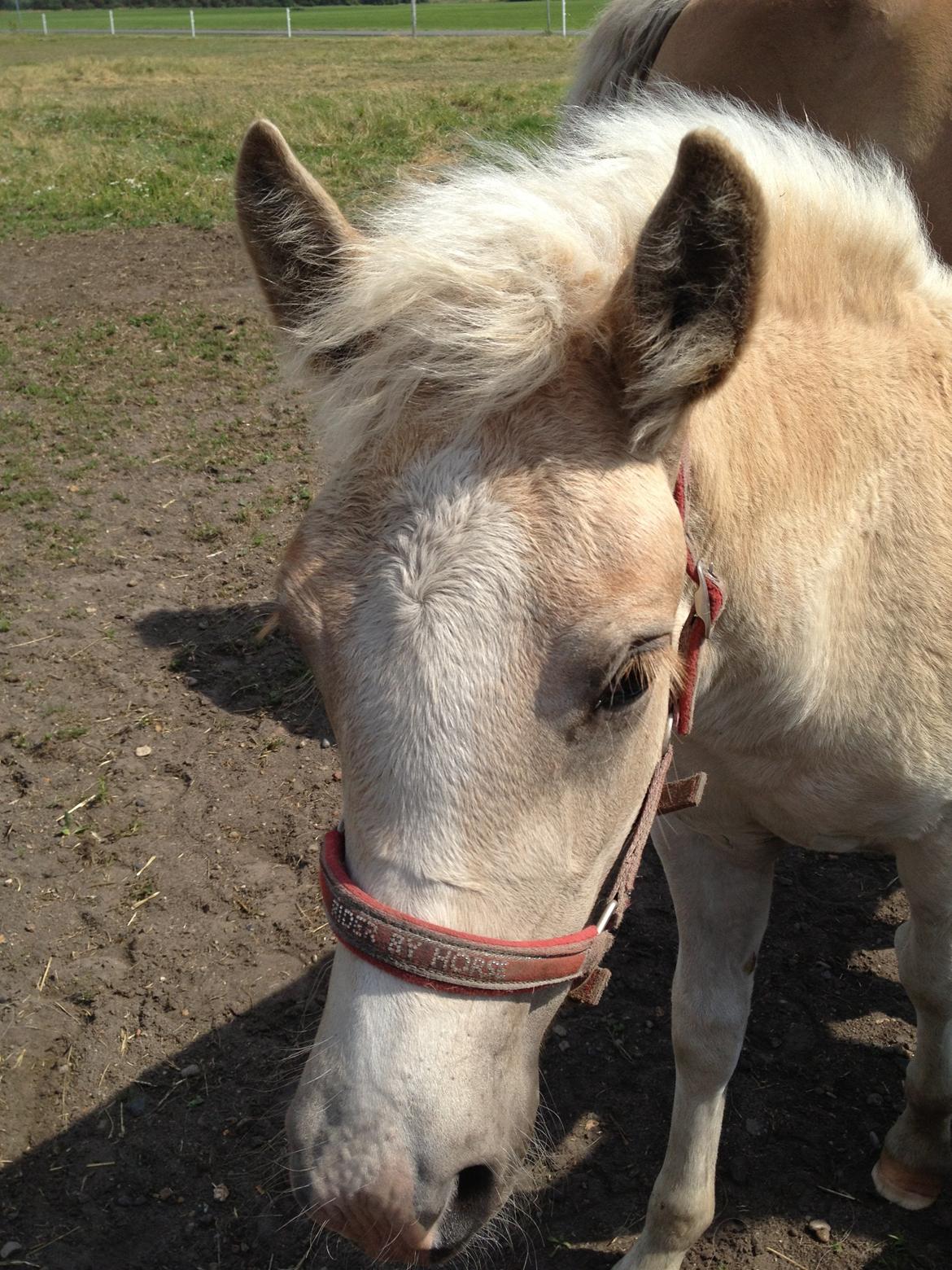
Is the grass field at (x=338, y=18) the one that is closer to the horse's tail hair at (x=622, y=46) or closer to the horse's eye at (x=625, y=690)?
the horse's tail hair at (x=622, y=46)

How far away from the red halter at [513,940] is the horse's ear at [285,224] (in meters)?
0.72

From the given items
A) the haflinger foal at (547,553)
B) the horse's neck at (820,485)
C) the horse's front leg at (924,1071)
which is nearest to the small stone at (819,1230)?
the horse's front leg at (924,1071)

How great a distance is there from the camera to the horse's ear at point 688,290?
1.35 metres

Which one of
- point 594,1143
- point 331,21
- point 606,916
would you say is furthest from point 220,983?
point 331,21

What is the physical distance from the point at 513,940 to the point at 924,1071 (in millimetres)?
1738

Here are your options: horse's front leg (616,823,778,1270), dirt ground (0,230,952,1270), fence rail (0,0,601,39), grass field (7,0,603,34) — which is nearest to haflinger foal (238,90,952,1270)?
dirt ground (0,230,952,1270)

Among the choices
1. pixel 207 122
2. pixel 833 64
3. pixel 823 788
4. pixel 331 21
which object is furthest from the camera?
pixel 331 21

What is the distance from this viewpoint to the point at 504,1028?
155cm

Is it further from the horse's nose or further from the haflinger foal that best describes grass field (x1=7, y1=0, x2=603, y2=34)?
the horse's nose

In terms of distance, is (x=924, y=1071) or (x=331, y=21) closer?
(x=924, y=1071)

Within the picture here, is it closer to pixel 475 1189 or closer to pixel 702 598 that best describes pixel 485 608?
pixel 702 598

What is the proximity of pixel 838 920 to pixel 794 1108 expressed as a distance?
2.52ft

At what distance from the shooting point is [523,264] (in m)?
1.59

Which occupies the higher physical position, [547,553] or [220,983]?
[547,553]
